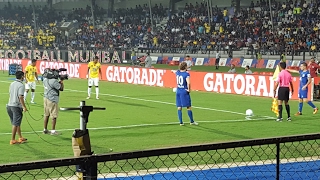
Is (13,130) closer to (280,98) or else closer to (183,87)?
(183,87)

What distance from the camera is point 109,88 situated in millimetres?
33531

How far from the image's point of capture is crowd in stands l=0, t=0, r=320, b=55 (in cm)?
5134

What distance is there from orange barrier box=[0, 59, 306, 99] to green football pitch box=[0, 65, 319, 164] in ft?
2.53

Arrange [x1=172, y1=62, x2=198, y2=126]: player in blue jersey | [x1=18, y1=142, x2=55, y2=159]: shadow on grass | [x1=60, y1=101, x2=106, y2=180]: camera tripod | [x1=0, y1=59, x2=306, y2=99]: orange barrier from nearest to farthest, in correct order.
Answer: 1. [x1=60, y1=101, x2=106, y2=180]: camera tripod
2. [x1=18, y1=142, x2=55, y2=159]: shadow on grass
3. [x1=172, y1=62, x2=198, y2=126]: player in blue jersey
4. [x1=0, y1=59, x2=306, y2=99]: orange barrier

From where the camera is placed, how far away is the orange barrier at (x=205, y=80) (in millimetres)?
27406

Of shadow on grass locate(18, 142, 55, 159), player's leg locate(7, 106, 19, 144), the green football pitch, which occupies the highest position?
player's leg locate(7, 106, 19, 144)

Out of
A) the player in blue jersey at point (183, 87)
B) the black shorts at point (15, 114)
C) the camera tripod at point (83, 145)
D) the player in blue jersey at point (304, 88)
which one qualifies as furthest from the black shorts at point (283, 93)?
the camera tripod at point (83, 145)

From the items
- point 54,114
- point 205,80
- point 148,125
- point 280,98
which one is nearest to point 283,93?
point 280,98

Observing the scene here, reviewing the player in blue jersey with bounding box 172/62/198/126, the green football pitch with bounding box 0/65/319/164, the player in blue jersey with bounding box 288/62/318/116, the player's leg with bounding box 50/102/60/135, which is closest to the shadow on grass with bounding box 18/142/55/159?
the green football pitch with bounding box 0/65/319/164

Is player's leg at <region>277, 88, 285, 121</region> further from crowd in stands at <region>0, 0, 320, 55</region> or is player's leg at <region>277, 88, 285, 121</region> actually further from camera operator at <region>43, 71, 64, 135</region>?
crowd in stands at <region>0, 0, 320, 55</region>

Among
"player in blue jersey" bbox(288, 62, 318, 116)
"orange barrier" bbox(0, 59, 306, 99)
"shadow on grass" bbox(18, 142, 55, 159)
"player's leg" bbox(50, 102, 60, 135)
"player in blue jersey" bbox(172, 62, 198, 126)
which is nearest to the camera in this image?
"shadow on grass" bbox(18, 142, 55, 159)

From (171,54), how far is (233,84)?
29.2 meters

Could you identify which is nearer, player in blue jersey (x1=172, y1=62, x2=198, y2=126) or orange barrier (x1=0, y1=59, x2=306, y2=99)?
player in blue jersey (x1=172, y1=62, x2=198, y2=126)

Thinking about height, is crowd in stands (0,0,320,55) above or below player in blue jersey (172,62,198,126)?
above
